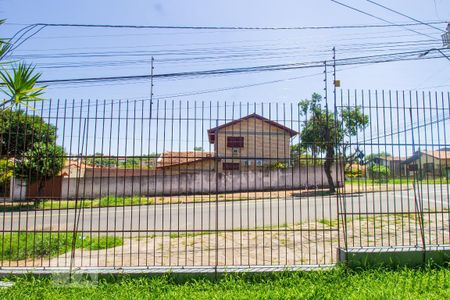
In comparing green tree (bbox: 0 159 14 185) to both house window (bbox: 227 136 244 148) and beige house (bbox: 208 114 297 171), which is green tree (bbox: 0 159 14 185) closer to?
beige house (bbox: 208 114 297 171)

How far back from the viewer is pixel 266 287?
3965 millimetres

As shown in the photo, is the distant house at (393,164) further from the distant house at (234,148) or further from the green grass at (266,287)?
the green grass at (266,287)

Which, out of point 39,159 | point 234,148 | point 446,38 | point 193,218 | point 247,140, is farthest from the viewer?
point 234,148

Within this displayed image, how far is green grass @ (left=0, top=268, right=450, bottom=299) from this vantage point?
366 cm

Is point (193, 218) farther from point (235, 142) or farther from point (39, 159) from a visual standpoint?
point (39, 159)

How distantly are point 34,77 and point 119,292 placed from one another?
8.85ft

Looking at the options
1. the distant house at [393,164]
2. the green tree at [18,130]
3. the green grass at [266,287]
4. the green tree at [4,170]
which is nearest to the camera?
the green grass at [266,287]

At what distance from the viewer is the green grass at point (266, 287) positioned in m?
3.66

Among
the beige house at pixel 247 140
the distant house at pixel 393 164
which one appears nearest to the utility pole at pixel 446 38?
the distant house at pixel 393 164

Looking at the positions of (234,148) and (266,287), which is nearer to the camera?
(266,287)

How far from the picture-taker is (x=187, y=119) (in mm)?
4879

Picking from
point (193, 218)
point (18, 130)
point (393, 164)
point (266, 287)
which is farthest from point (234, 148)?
point (266, 287)

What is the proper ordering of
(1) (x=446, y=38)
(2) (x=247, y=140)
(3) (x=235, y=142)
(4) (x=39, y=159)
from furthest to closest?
(3) (x=235, y=142), (1) (x=446, y=38), (2) (x=247, y=140), (4) (x=39, y=159)

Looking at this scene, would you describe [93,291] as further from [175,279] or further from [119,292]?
[175,279]
